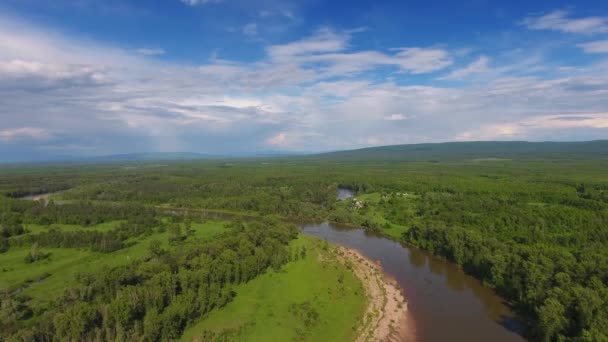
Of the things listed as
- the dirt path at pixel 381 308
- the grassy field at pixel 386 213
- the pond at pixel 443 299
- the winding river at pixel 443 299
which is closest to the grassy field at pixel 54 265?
the dirt path at pixel 381 308

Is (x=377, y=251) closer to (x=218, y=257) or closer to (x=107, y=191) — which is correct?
(x=218, y=257)

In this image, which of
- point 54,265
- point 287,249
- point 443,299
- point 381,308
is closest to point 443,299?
point 443,299

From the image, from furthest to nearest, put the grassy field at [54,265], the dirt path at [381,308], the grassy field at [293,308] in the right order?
the grassy field at [54,265]
the dirt path at [381,308]
the grassy field at [293,308]

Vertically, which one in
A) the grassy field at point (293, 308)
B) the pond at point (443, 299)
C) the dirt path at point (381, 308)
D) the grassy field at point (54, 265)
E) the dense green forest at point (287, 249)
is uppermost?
the dense green forest at point (287, 249)

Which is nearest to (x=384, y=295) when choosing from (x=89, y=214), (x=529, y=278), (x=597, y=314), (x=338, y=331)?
(x=338, y=331)

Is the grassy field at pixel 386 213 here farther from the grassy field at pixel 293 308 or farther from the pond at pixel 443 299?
the grassy field at pixel 293 308

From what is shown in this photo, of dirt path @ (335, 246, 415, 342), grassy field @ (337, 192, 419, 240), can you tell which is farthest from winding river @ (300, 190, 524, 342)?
grassy field @ (337, 192, 419, 240)
